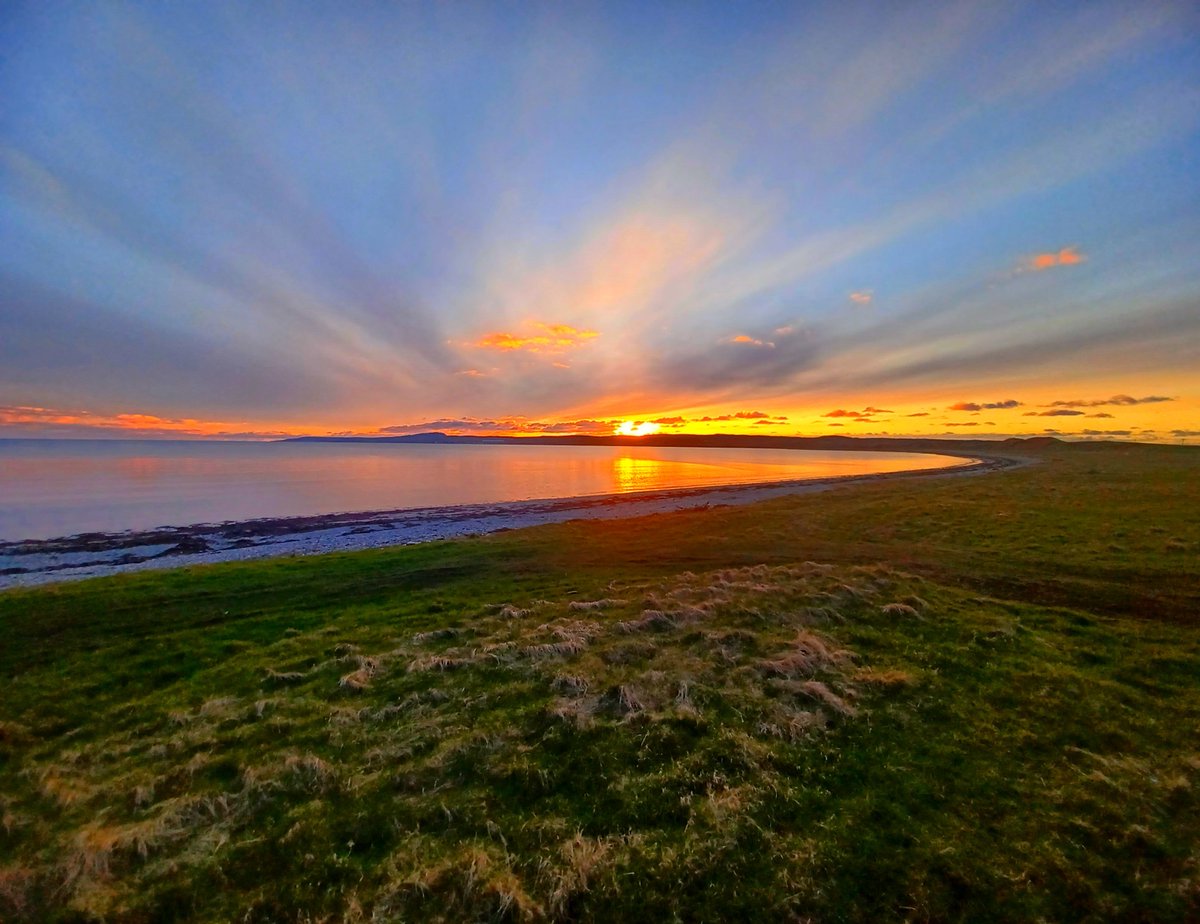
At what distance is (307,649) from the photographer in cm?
1372

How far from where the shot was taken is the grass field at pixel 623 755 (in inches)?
225

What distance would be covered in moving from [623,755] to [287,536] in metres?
40.9

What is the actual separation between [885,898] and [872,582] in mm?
13036

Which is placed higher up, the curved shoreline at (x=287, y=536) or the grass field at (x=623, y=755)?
the curved shoreline at (x=287, y=536)

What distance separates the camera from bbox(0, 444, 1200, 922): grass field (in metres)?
5.71

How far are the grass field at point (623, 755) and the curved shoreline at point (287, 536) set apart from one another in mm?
16158

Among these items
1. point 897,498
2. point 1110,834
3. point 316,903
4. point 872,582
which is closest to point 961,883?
point 1110,834

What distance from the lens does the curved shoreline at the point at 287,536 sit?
30.8m

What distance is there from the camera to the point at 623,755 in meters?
8.14

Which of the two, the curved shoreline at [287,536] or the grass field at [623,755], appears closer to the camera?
the grass field at [623,755]

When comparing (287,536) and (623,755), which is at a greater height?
(287,536)

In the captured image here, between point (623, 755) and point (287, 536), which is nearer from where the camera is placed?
point (623, 755)

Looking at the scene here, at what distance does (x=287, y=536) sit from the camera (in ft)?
133

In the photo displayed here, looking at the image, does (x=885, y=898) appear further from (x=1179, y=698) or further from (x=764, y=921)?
(x=1179, y=698)
